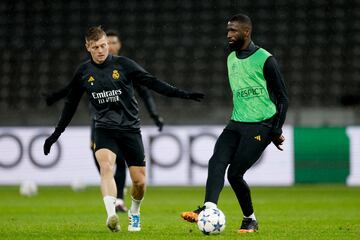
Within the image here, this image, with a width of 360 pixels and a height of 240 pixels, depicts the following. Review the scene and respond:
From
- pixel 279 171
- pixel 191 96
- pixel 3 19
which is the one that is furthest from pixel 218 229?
pixel 3 19

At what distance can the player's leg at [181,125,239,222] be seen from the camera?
799cm

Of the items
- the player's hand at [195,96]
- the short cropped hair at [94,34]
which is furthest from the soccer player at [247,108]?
the short cropped hair at [94,34]

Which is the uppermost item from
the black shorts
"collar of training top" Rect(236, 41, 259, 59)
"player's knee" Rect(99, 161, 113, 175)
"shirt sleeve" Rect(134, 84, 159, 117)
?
"collar of training top" Rect(236, 41, 259, 59)

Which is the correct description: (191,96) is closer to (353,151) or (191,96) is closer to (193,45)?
(353,151)

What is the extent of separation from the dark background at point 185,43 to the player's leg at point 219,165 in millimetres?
11993

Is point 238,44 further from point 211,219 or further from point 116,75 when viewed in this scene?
point 211,219

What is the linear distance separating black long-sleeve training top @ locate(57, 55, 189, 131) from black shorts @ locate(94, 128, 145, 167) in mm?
57

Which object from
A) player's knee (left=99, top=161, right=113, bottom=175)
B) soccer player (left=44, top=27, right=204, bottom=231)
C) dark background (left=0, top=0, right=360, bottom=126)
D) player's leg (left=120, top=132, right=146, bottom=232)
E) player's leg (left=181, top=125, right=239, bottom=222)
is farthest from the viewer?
dark background (left=0, top=0, right=360, bottom=126)

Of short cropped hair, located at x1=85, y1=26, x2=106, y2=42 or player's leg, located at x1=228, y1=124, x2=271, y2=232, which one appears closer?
player's leg, located at x1=228, y1=124, x2=271, y2=232

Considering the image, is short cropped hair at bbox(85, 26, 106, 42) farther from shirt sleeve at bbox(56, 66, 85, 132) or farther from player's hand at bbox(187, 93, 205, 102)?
player's hand at bbox(187, 93, 205, 102)

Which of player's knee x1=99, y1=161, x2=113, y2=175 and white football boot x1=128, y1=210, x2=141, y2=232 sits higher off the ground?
player's knee x1=99, y1=161, x2=113, y2=175

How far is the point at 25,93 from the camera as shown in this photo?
2058 centimetres

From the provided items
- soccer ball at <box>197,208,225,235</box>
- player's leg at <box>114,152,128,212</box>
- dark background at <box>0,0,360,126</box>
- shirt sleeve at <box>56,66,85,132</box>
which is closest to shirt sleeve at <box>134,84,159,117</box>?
player's leg at <box>114,152,128,212</box>

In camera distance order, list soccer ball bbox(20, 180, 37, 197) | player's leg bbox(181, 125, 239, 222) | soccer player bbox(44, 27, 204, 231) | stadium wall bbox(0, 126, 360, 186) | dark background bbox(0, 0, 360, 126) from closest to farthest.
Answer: player's leg bbox(181, 125, 239, 222) → soccer player bbox(44, 27, 204, 231) → soccer ball bbox(20, 180, 37, 197) → stadium wall bbox(0, 126, 360, 186) → dark background bbox(0, 0, 360, 126)
